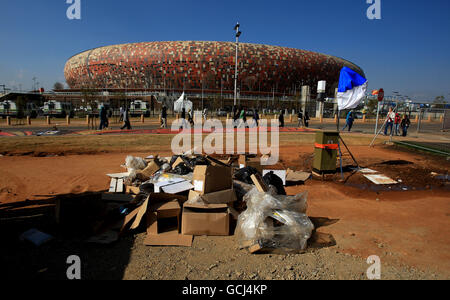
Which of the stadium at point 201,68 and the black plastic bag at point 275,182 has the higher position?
the stadium at point 201,68

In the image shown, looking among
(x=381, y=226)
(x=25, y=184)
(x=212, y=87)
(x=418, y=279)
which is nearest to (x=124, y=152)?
(x=25, y=184)

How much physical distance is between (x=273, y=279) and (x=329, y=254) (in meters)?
0.93

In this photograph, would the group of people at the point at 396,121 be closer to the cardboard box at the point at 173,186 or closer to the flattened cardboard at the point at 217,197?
the flattened cardboard at the point at 217,197

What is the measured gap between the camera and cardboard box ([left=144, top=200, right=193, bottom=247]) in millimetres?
3416

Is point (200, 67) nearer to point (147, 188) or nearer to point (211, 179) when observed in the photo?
point (147, 188)

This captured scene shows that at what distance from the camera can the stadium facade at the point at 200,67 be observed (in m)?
70.0

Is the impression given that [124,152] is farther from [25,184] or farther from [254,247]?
[254,247]

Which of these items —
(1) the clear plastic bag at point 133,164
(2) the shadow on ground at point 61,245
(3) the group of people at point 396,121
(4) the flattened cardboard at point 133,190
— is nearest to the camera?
(2) the shadow on ground at point 61,245

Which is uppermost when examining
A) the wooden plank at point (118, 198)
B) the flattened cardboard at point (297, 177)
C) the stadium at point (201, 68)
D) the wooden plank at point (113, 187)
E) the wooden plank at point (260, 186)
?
the stadium at point (201, 68)

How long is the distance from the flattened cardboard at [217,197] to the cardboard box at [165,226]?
401 millimetres

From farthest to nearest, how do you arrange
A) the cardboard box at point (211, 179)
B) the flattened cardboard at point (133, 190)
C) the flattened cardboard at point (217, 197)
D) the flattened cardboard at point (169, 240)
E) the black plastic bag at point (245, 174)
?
the black plastic bag at point (245, 174) → the flattened cardboard at point (133, 190) → the cardboard box at point (211, 179) → the flattened cardboard at point (217, 197) → the flattened cardboard at point (169, 240)

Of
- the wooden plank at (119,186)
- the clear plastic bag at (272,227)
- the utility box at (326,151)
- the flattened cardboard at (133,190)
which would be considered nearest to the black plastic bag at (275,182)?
the clear plastic bag at (272,227)
